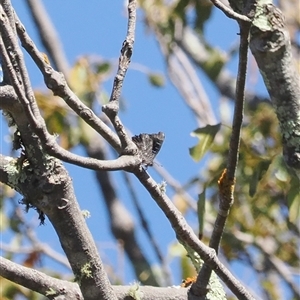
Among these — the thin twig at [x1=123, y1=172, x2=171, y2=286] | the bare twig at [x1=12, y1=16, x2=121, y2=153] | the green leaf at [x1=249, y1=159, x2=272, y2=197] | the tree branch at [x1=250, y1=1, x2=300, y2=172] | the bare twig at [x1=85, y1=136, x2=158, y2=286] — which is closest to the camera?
the bare twig at [x1=12, y1=16, x2=121, y2=153]

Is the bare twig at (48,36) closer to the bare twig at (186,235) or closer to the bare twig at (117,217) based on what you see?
the bare twig at (117,217)

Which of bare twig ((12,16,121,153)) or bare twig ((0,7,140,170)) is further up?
bare twig ((12,16,121,153))

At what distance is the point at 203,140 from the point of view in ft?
7.82

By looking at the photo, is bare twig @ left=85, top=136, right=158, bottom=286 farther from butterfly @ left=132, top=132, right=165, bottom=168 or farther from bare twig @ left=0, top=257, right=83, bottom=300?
butterfly @ left=132, top=132, right=165, bottom=168

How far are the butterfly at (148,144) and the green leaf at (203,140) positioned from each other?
778mm

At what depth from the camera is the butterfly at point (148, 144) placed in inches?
60.1

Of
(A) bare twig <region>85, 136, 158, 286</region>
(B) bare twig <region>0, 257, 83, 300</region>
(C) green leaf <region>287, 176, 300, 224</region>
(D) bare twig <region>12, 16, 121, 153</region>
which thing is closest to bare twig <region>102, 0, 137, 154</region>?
(D) bare twig <region>12, 16, 121, 153</region>

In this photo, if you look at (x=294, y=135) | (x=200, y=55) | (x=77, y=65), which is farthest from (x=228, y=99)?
(x=294, y=135)

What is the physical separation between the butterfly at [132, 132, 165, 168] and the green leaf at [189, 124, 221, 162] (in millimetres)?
778

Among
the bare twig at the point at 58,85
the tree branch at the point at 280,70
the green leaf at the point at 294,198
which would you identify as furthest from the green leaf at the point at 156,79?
the bare twig at the point at 58,85

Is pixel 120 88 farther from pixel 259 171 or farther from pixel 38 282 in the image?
pixel 259 171

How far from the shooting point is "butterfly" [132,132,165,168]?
1525 millimetres

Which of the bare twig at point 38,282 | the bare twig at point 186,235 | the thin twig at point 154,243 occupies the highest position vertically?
the thin twig at point 154,243

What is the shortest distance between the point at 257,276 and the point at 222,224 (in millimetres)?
2567
